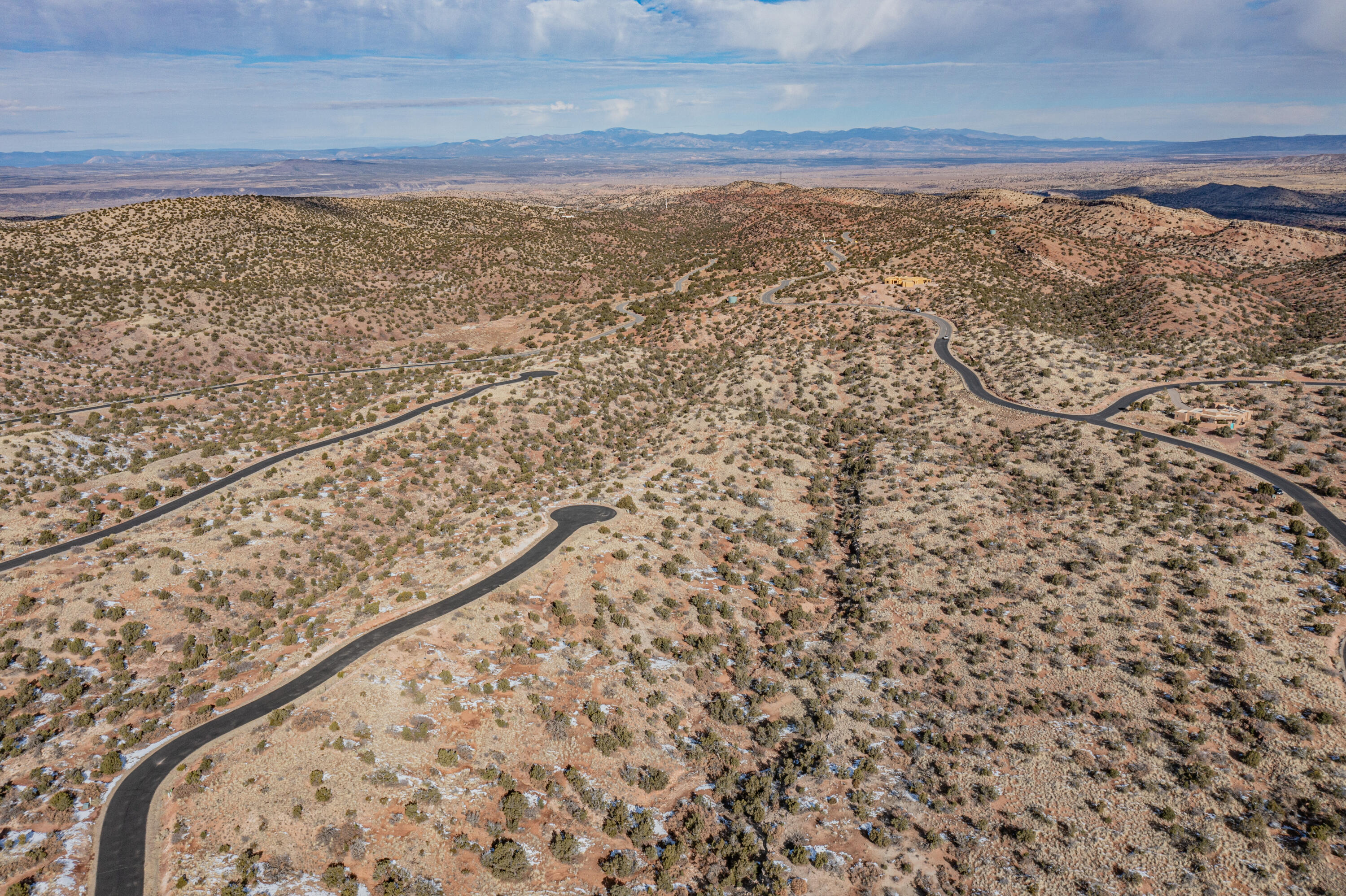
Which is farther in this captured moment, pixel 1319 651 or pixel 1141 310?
pixel 1141 310

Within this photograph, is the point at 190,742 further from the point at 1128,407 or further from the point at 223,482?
the point at 1128,407

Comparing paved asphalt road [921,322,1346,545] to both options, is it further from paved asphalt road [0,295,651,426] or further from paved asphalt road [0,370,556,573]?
paved asphalt road [0,370,556,573]


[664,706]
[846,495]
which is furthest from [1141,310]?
[664,706]

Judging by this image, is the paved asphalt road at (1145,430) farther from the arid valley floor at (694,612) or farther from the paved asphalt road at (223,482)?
the paved asphalt road at (223,482)

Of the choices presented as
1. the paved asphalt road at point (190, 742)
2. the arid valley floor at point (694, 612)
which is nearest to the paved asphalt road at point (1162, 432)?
the arid valley floor at point (694, 612)

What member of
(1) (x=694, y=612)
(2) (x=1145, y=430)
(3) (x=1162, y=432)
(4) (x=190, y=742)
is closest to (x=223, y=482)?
(4) (x=190, y=742)

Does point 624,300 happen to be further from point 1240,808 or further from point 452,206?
point 1240,808

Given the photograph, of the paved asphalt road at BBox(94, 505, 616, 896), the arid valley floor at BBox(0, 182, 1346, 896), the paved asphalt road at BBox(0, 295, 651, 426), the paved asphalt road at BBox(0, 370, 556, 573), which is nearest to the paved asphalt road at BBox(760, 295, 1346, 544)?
the arid valley floor at BBox(0, 182, 1346, 896)
